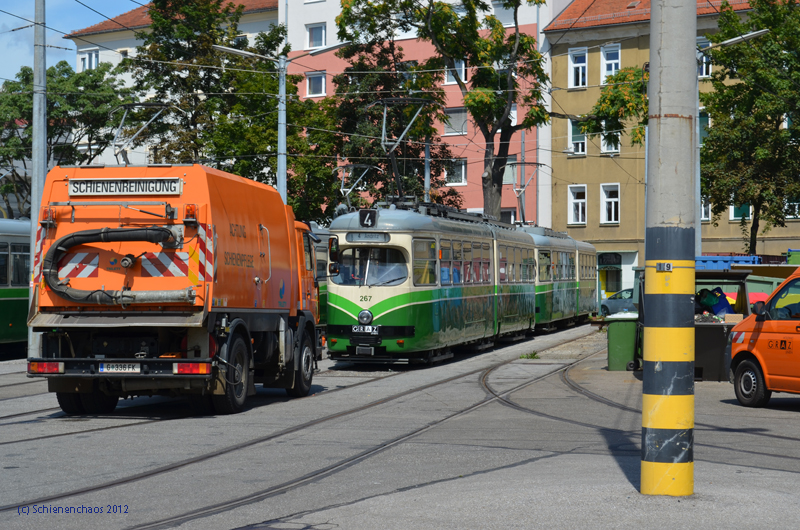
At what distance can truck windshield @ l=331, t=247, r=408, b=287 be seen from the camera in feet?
66.4

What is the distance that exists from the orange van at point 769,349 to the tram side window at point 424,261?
24.3 ft

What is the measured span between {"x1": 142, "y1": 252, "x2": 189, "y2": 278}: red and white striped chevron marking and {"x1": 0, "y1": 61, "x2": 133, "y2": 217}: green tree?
36479mm

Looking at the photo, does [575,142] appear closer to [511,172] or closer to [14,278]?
[511,172]

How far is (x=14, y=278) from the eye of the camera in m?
23.4

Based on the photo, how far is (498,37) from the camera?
33.1m

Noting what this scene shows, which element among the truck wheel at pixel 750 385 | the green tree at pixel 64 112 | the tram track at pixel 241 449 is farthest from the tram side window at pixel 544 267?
the green tree at pixel 64 112

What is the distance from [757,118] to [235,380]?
88.1ft

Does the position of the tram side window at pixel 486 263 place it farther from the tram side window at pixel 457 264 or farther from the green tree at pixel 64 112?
the green tree at pixel 64 112

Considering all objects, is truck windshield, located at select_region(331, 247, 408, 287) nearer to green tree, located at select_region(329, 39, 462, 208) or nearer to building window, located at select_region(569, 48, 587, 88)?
green tree, located at select_region(329, 39, 462, 208)

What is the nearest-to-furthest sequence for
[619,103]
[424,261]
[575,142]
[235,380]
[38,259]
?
[38,259] < [235,380] < [424,261] < [619,103] < [575,142]

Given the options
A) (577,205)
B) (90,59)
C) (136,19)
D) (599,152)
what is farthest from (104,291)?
(136,19)

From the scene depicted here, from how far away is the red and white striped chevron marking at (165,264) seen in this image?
470 inches

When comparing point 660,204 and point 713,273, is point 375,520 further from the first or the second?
point 713,273

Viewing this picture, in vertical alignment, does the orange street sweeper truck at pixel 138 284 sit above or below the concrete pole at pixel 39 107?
below
